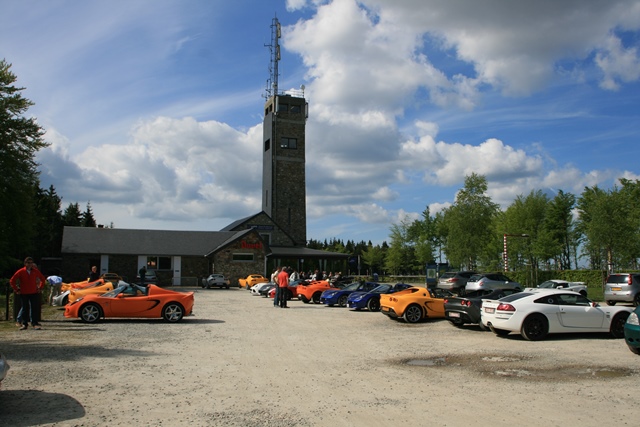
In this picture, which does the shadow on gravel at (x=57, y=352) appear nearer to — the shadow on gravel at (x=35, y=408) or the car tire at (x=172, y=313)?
the shadow on gravel at (x=35, y=408)

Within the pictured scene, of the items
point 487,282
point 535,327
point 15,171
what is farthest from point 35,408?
point 15,171

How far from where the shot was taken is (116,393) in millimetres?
7422

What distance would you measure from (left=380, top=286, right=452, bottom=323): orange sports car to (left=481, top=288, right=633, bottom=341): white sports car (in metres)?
4.02

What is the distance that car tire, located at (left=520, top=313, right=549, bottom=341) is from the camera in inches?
515

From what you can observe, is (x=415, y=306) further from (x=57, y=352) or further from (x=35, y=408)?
(x=35, y=408)

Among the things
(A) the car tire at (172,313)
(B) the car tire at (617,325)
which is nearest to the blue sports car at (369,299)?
(A) the car tire at (172,313)

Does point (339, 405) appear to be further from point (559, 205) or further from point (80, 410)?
point (559, 205)

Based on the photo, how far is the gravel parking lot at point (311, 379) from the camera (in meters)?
6.38

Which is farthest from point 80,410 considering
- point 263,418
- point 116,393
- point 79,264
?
point 79,264

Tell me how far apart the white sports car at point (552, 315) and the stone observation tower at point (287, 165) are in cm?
5276

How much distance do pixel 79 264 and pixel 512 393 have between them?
1984 inches

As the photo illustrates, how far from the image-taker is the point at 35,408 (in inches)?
261

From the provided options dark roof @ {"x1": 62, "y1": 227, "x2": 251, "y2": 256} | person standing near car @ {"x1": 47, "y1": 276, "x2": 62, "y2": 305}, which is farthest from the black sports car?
dark roof @ {"x1": 62, "y1": 227, "x2": 251, "y2": 256}

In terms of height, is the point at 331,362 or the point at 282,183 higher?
the point at 282,183
